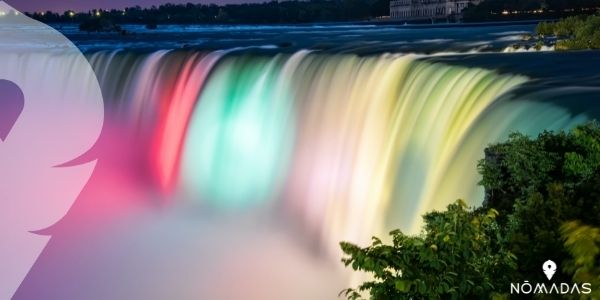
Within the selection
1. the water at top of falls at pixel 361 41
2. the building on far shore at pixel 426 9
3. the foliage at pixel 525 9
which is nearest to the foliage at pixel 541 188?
the water at top of falls at pixel 361 41

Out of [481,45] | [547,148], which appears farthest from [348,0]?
[547,148]

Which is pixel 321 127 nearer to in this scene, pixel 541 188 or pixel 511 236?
pixel 541 188

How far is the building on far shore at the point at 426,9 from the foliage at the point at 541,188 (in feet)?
248

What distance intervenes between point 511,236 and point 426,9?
94.2 metres

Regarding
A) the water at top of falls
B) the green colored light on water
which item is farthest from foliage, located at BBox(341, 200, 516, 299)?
the water at top of falls

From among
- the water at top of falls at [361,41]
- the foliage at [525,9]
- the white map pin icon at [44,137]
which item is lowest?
the white map pin icon at [44,137]

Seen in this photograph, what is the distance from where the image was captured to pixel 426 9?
318ft

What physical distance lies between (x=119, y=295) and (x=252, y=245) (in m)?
3.19

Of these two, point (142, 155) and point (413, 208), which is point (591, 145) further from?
point (142, 155)

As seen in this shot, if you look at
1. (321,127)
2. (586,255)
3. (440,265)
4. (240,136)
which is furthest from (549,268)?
(240,136)

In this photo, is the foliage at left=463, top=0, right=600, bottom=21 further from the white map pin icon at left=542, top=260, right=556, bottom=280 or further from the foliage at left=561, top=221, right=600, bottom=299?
the foliage at left=561, top=221, right=600, bottom=299

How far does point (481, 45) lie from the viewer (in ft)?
78.1

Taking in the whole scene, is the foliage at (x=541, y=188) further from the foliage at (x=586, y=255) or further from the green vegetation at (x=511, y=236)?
the foliage at (x=586, y=255)

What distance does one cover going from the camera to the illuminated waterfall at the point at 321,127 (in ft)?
37.6
